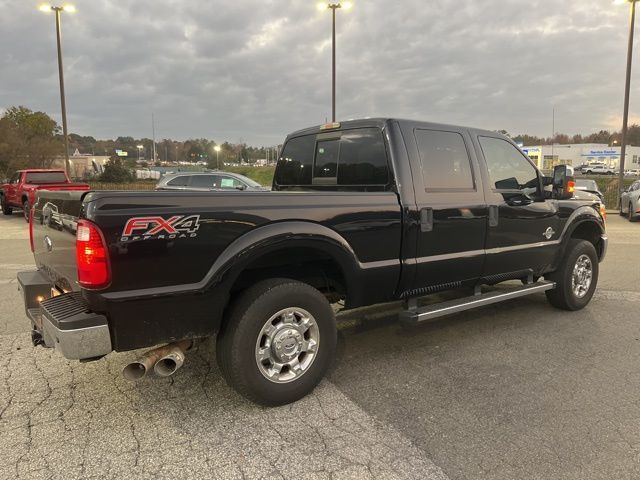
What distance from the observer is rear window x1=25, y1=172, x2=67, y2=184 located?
16734 millimetres

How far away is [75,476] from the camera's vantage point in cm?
249

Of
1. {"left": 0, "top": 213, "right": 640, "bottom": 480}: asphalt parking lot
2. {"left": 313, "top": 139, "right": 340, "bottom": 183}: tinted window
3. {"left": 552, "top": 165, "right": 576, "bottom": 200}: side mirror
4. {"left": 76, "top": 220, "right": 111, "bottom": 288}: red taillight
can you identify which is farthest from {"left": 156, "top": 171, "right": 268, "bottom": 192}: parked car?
{"left": 76, "top": 220, "right": 111, "bottom": 288}: red taillight

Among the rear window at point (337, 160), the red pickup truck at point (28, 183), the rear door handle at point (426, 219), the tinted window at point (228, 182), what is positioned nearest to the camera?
the rear door handle at point (426, 219)

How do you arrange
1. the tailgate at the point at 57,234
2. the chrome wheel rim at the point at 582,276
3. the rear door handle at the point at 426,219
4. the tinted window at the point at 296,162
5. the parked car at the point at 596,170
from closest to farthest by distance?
the tailgate at the point at 57,234 < the rear door handle at the point at 426,219 < the tinted window at the point at 296,162 < the chrome wheel rim at the point at 582,276 < the parked car at the point at 596,170

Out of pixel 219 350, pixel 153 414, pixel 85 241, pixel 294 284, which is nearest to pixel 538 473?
pixel 294 284

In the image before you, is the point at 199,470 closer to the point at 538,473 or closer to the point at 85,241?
the point at 85,241

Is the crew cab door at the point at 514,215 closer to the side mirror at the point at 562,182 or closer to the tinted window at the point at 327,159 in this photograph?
the side mirror at the point at 562,182

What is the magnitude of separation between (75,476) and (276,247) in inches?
64.8

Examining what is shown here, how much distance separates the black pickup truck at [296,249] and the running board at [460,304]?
3 centimetres

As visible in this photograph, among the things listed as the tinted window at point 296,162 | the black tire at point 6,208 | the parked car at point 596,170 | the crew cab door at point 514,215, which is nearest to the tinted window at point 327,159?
the tinted window at point 296,162

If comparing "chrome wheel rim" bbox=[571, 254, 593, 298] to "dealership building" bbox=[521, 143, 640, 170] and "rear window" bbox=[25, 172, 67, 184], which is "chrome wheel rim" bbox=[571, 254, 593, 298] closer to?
"rear window" bbox=[25, 172, 67, 184]

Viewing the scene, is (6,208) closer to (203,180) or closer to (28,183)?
(28,183)

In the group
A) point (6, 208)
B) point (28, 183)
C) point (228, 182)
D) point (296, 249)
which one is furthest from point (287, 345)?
point (6, 208)

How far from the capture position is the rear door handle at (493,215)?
4.37 meters
